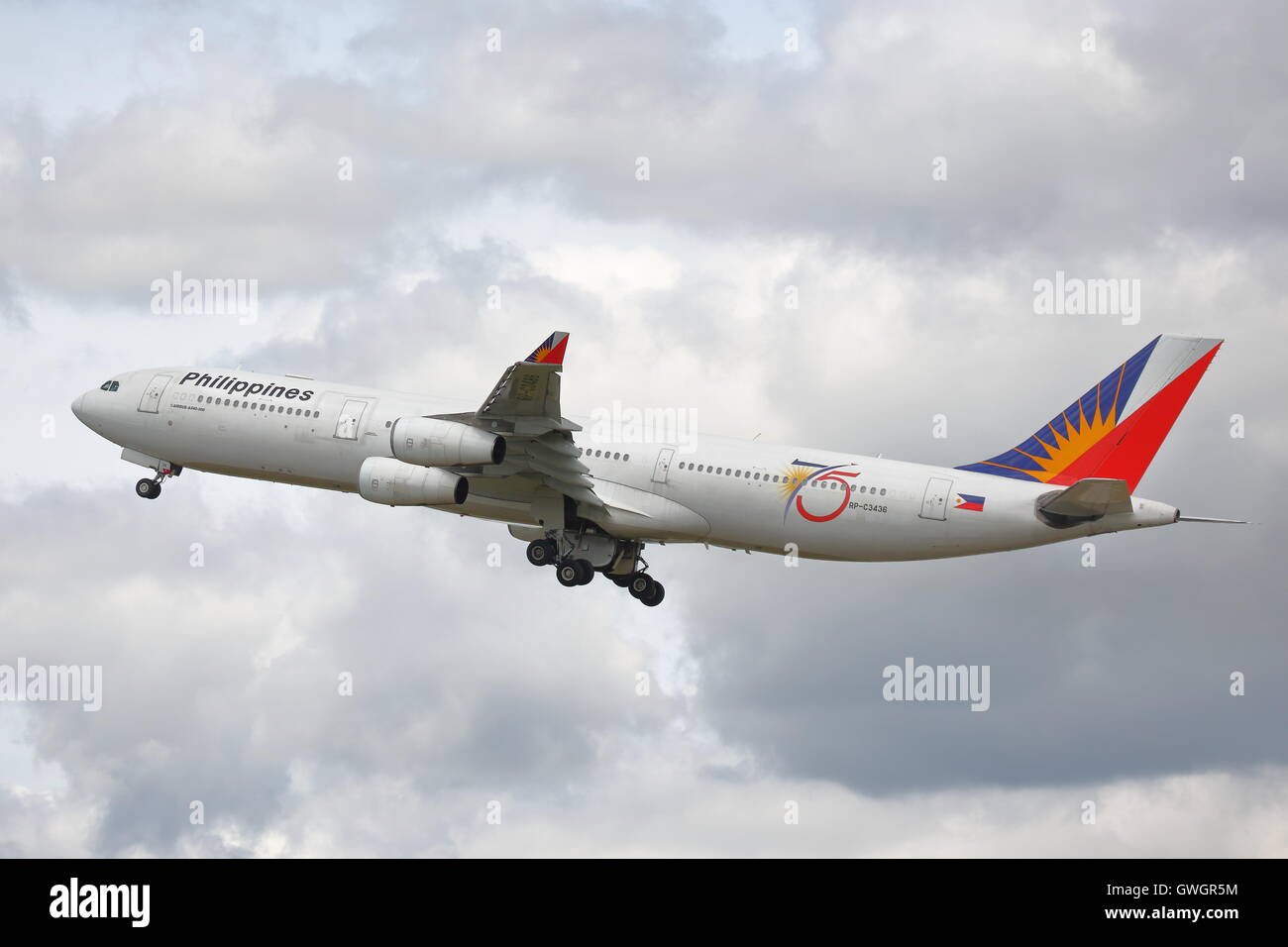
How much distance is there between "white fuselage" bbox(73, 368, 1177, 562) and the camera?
49.7 meters

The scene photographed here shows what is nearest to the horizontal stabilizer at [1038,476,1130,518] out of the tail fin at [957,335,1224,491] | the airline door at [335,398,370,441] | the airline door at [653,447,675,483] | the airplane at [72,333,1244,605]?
the airplane at [72,333,1244,605]

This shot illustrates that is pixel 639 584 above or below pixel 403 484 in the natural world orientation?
below

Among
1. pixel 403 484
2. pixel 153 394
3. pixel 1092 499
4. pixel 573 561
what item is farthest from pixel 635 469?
pixel 153 394

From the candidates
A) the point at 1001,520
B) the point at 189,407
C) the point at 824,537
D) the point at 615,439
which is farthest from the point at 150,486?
the point at 1001,520

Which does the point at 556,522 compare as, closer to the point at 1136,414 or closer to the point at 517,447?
the point at 517,447

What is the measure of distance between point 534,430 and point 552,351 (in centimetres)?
321

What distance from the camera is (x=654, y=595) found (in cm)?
5844

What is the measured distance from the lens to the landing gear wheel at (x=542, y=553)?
181 feet

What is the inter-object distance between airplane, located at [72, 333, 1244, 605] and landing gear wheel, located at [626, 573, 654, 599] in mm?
50

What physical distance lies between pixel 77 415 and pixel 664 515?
74.9ft

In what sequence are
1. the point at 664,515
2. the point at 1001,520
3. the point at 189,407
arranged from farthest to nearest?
the point at 189,407
the point at 664,515
the point at 1001,520

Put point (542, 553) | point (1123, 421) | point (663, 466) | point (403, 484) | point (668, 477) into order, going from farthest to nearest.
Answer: point (542, 553), point (663, 466), point (668, 477), point (403, 484), point (1123, 421)

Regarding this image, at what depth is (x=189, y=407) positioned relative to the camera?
56.6m

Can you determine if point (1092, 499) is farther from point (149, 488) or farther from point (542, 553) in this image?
point (149, 488)
